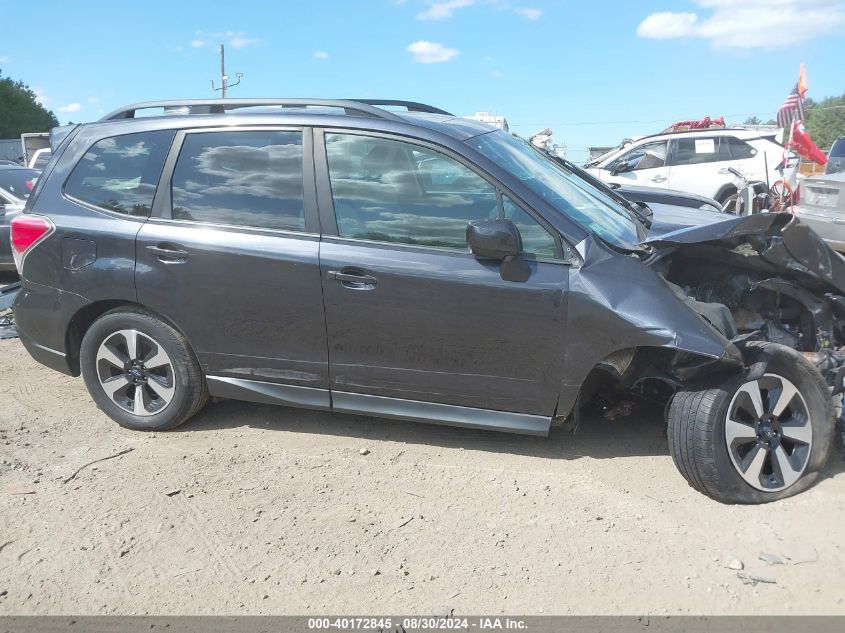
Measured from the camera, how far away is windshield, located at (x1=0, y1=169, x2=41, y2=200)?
919 cm

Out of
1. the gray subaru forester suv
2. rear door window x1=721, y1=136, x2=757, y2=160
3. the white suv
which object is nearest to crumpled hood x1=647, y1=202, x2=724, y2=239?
the gray subaru forester suv

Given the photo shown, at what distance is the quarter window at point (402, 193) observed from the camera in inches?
142

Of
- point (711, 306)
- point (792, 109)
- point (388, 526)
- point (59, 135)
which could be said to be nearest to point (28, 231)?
point (59, 135)

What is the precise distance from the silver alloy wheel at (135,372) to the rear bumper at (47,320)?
0.90 feet

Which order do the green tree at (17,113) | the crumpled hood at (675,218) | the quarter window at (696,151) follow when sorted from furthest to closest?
the green tree at (17,113), the quarter window at (696,151), the crumpled hood at (675,218)

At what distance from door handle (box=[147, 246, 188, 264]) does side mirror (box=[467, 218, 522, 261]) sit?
164 centimetres

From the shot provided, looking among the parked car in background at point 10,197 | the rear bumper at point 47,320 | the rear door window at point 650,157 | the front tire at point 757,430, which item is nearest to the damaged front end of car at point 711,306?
the front tire at point 757,430

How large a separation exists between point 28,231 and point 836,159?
1741 centimetres

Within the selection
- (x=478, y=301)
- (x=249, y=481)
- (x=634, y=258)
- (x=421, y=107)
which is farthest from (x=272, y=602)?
(x=421, y=107)

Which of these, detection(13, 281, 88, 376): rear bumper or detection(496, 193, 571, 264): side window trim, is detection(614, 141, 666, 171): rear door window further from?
detection(13, 281, 88, 376): rear bumper

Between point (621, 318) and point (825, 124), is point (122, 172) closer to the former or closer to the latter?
point (621, 318)

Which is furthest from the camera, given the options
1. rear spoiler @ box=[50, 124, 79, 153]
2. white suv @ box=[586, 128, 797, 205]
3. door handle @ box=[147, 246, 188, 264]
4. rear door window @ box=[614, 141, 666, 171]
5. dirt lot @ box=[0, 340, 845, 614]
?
rear door window @ box=[614, 141, 666, 171]

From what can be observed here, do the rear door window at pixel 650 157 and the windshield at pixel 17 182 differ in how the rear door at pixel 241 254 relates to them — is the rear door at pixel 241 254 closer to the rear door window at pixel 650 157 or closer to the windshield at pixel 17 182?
A: the windshield at pixel 17 182

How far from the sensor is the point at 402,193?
3691mm
